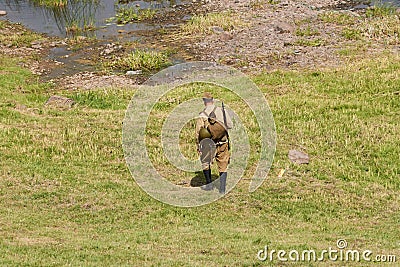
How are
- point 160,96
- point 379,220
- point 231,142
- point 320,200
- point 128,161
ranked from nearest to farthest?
point 379,220 < point 320,200 < point 128,161 < point 231,142 < point 160,96

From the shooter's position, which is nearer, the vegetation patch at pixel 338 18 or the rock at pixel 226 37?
the rock at pixel 226 37

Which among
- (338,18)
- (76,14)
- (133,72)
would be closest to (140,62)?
(133,72)

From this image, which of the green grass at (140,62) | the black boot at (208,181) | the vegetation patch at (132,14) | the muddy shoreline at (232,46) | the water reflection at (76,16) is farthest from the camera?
the vegetation patch at (132,14)

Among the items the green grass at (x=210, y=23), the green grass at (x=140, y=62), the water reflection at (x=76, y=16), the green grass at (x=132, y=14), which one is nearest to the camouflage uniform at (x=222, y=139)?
the green grass at (x=140, y=62)

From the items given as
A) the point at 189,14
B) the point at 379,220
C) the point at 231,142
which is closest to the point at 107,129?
the point at 231,142

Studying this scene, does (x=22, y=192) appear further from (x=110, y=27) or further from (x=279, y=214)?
(x=110, y=27)

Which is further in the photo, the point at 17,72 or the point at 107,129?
the point at 17,72

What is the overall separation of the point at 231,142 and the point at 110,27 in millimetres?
14575

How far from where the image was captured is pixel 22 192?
10.9 m

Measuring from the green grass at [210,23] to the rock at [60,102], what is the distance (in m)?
9.15

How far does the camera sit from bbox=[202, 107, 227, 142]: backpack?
33.7ft

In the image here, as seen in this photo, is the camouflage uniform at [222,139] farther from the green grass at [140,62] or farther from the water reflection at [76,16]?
the water reflection at [76,16]

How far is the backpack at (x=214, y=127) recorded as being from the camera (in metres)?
10.3

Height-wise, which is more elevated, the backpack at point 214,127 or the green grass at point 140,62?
the backpack at point 214,127
